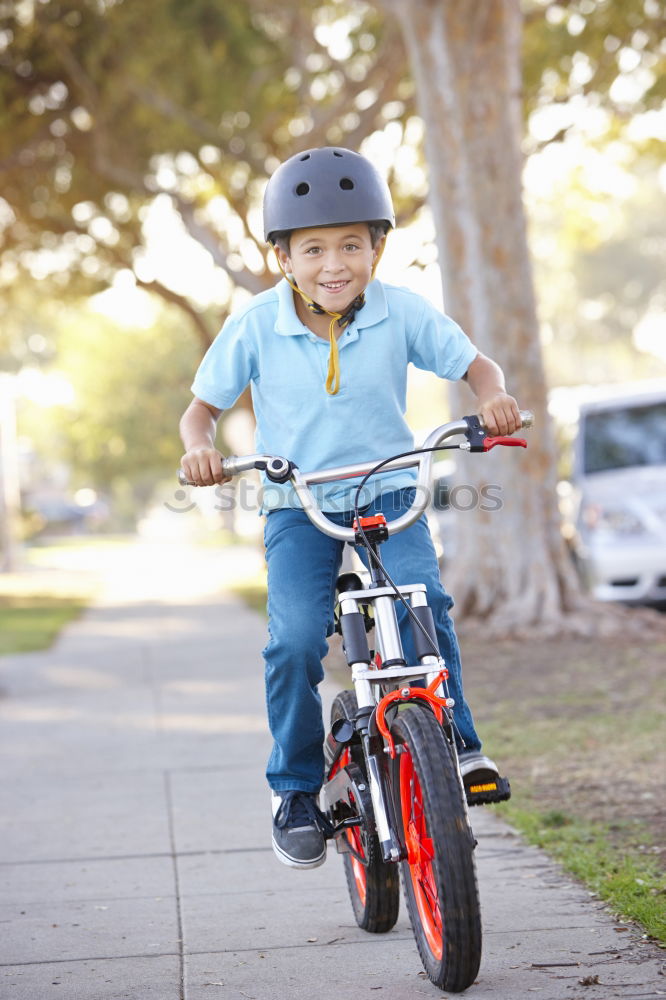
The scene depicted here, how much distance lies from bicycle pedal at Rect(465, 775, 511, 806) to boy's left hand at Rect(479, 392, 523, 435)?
0.90 meters

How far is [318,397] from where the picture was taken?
3.80m

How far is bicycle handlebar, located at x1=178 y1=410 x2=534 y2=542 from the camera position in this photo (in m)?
3.53

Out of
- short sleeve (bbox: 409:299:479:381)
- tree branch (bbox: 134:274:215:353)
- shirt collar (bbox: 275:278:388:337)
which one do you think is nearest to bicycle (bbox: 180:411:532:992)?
short sleeve (bbox: 409:299:479:381)

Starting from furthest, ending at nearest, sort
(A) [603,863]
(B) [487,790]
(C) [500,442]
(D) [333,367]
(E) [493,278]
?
(E) [493,278], (A) [603,863], (D) [333,367], (B) [487,790], (C) [500,442]

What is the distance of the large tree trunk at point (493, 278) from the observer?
11164 millimetres

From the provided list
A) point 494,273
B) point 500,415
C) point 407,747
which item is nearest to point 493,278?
point 494,273

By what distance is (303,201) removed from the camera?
3.70 m

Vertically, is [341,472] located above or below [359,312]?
below

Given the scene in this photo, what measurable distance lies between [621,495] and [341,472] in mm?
8656

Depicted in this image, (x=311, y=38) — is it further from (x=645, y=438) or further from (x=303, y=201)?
(x=303, y=201)

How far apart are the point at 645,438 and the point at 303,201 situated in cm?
915

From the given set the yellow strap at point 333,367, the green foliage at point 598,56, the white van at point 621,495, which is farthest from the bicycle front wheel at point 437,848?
the green foliage at point 598,56

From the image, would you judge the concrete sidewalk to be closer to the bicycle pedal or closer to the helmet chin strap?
the bicycle pedal

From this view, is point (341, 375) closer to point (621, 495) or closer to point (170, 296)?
point (621, 495)
